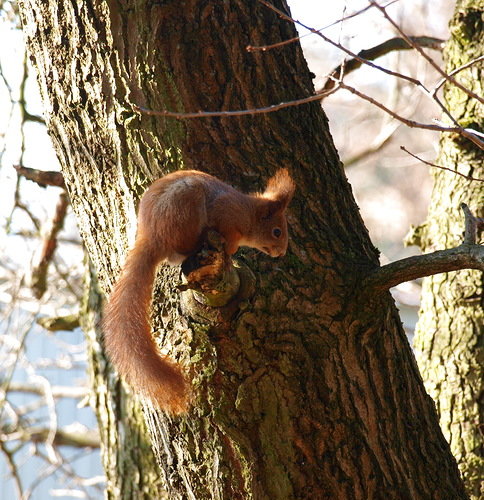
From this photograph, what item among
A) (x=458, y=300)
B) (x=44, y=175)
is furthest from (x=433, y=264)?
(x=44, y=175)

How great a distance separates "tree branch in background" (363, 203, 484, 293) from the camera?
1839mm

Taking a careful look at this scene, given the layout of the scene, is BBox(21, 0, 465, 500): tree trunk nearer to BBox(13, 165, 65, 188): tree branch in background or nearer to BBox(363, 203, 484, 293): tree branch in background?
BBox(363, 203, 484, 293): tree branch in background

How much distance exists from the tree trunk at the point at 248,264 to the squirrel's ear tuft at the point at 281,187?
0.18 ft

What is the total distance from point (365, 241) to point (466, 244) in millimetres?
401

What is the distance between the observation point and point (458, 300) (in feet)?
10.0

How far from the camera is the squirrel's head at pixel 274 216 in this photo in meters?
2.14

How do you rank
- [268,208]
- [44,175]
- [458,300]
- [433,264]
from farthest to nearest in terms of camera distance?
[458,300] < [44,175] < [268,208] < [433,264]

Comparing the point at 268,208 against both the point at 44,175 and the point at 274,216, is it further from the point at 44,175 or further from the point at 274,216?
the point at 44,175

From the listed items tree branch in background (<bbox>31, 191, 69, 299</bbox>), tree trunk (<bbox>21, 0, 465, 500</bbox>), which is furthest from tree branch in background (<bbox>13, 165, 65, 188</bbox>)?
tree branch in background (<bbox>31, 191, 69, 299</bbox>)

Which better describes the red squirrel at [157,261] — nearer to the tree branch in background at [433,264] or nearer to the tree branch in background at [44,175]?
the tree branch in background at [433,264]

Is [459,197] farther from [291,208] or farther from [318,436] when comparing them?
[318,436]

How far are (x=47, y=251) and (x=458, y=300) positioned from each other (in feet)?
7.66

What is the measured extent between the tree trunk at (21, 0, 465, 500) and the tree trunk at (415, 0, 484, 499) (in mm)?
712

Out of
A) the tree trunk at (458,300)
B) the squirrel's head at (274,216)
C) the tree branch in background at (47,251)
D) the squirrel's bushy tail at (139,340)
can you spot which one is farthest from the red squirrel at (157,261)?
the tree branch in background at (47,251)
